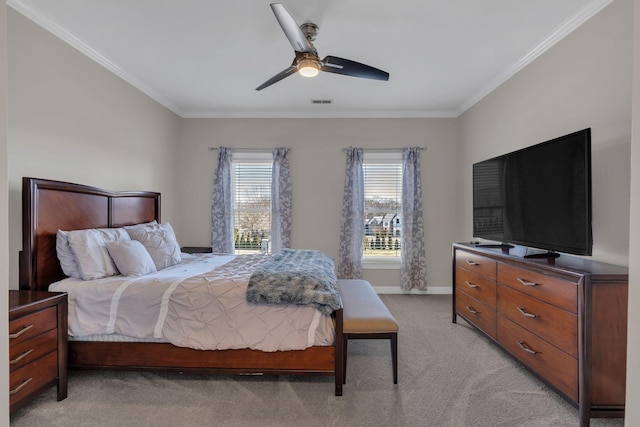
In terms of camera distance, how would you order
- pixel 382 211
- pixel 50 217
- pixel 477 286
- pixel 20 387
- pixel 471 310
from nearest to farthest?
pixel 20 387
pixel 50 217
pixel 477 286
pixel 471 310
pixel 382 211

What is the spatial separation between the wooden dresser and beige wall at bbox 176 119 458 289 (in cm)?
208

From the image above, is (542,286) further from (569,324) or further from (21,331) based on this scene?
(21,331)

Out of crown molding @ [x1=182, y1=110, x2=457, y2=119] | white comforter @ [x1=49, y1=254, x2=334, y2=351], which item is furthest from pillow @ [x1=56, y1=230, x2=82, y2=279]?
crown molding @ [x1=182, y1=110, x2=457, y2=119]

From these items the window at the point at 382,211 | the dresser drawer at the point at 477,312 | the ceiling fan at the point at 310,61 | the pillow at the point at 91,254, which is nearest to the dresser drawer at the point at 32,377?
the pillow at the point at 91,254

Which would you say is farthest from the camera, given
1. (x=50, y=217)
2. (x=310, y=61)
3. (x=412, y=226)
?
(x=412, y=226)

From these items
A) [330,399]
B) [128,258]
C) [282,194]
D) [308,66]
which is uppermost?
[308,66]

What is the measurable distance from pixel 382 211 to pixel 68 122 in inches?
152

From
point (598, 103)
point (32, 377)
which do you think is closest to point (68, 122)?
point (32, 377)

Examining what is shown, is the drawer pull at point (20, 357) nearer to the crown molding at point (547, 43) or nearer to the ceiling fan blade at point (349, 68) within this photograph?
the ceiling fan blade at point (349, 68)

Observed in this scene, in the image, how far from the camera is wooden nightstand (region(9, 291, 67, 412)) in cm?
170

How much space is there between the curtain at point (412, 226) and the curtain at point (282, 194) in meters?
1.72

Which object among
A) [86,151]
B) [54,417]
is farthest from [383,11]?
[54,417]

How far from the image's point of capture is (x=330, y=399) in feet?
6.65

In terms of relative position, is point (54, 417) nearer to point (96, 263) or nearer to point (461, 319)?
point (96, 263)
